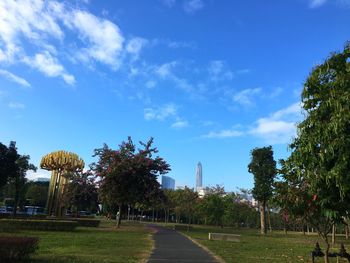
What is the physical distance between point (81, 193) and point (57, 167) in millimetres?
20394

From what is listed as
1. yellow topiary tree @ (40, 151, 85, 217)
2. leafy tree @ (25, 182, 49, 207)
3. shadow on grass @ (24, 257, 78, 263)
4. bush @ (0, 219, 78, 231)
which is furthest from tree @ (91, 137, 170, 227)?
leafy tree @ (25, 182, 49, 207)

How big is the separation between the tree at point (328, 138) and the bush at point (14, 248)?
812 cm

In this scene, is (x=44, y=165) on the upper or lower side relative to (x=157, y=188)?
upper

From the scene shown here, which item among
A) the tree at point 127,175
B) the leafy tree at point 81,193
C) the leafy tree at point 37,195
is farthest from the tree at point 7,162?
the leafy tree at point 37,195

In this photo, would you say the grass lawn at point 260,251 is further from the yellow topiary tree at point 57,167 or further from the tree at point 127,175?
the yellow topiary tree at point 57,167

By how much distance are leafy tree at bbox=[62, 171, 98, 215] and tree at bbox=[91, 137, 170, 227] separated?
37.8ft

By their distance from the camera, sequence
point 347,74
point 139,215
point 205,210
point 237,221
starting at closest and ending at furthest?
point 347,74 < point 205,210 < point 237,221 < point 139,215

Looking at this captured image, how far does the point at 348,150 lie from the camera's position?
317 inches

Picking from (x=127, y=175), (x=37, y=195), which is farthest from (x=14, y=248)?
(x=37, y=195)

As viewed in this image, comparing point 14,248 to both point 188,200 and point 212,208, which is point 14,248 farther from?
point 188,200

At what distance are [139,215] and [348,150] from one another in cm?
9235

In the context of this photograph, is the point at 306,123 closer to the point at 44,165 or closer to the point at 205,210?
the point at 205,210

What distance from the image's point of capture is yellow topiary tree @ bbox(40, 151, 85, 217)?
63.8m

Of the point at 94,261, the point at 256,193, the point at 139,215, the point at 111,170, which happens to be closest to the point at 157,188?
the point at 111,170
